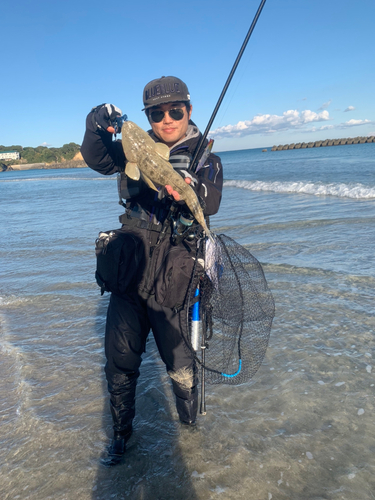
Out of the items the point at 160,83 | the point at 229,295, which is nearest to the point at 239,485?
the point at 229,295

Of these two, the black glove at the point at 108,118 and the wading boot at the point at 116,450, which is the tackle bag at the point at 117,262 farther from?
the wading boot at the point at 116,450

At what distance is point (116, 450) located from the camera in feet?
9.65

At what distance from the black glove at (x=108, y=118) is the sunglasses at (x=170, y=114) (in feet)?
1.14

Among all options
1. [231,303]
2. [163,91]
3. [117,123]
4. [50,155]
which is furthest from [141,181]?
[50,155]

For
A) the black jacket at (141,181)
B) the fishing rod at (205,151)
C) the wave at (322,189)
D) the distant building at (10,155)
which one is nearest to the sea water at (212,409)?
the fishing rod at (205,151)

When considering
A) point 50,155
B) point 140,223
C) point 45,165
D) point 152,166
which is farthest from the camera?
point 45,165

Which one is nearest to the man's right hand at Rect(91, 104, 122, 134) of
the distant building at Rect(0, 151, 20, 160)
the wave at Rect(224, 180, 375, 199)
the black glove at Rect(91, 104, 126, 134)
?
the black glove at Rect(91, 104, 126, 134)

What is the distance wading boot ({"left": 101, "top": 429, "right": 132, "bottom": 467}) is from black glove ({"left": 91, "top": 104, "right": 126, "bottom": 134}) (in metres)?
2.59

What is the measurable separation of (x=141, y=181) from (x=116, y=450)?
89.9 inches

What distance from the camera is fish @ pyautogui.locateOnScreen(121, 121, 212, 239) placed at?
2.60 meters

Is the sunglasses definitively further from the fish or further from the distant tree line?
the distant tree line

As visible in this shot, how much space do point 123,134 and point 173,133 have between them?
0.51 meters

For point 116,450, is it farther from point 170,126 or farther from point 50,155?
point 50,155

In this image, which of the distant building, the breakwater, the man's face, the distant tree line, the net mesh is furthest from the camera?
the distant building
